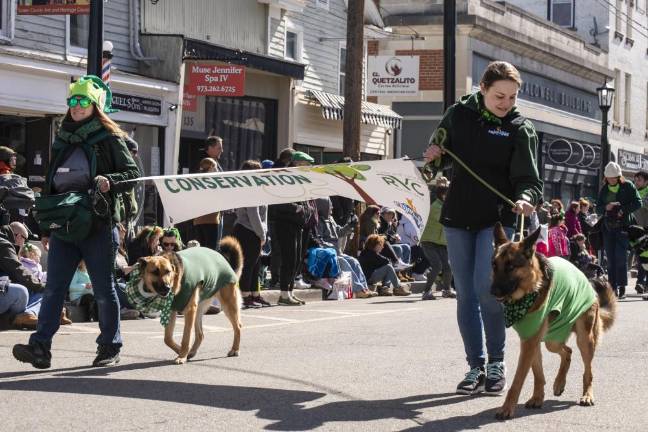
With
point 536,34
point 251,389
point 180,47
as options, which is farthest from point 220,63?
point 536,34

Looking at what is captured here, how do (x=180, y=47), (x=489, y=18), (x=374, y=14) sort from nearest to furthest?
(x=180, y=47), (x=374, y=14), (x=489, y=18)

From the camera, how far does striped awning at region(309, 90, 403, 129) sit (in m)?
28.2

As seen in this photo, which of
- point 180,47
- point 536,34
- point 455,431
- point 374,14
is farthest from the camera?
point 536,34

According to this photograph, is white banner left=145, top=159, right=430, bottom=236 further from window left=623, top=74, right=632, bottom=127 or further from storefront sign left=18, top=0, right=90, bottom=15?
window left=623, top=74, right=632, bottom=127

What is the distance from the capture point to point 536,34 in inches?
1667

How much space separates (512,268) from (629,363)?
10.0ft

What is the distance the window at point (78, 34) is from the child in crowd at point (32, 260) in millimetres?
8407

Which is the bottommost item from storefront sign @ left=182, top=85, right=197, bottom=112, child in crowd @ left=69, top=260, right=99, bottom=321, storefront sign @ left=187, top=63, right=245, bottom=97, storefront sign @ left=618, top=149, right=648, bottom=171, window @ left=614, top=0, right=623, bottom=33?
child in crowd @ left=69, top=260, right=99, bottom=321

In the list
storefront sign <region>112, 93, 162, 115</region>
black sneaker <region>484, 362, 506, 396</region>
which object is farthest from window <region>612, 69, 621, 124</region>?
black sneaker <region>484, 362, 506, 396</region>

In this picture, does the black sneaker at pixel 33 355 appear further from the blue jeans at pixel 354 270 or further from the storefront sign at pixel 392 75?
the storefront sign at pixel 392 75

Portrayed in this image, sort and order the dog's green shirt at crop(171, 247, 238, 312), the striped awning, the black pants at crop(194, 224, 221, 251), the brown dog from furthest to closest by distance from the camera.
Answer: the striped awning
the black pants at crop(194, 224, 221, 251)
the dog's green shirt at crop(171, 247, 238, 312)
the brown dog

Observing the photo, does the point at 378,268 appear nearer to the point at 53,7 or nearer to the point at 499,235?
the point at 53,7

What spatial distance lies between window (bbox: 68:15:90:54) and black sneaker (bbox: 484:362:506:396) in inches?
582

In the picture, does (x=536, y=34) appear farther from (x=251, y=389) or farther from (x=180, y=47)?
(x=251, y=389)
